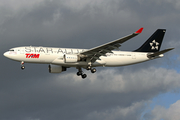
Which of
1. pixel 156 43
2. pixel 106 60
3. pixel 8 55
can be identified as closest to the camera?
pixel 8 55

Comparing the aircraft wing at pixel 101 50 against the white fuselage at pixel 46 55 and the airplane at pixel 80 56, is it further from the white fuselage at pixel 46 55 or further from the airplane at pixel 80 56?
the white fuselage at pixel 46 55

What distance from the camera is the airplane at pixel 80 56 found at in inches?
2168

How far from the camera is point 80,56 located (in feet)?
185

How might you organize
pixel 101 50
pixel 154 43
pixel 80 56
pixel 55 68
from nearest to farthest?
pixel 101 50 → pixel 80 56 → pixel 55 68 → pixel 154 43

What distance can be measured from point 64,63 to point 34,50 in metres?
5.65

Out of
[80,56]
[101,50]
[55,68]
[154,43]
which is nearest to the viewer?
[101,50]

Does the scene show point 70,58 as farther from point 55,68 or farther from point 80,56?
point 55,68

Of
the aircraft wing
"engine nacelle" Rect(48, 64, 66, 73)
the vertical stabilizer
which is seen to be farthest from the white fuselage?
the vertical stabilizer

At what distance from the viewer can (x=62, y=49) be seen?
188 ft

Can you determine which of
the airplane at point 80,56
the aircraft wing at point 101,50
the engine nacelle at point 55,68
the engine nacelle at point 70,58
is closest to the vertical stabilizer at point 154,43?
the airplane at point 80,56

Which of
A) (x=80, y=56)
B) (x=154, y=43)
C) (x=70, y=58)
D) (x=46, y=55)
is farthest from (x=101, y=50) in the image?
(x=154, y=43)

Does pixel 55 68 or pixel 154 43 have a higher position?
pixel 154 43

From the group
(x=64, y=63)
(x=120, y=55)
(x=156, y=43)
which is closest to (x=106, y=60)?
(x=120, y=55)

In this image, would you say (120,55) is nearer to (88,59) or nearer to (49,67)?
(88,59)
